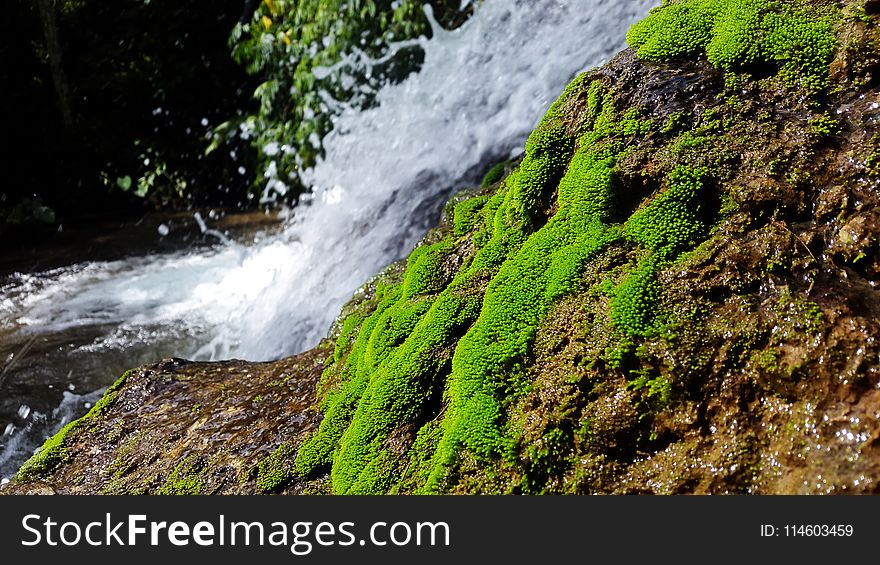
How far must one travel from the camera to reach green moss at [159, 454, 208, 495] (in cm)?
295

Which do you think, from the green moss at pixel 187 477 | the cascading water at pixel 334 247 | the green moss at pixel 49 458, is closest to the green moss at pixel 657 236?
the green moss at pixel 187 477

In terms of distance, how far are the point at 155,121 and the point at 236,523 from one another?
483 inches

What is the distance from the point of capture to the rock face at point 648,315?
6.61 feet

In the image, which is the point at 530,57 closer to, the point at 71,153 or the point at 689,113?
the point at 689,113

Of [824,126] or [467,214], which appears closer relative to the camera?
[824,126]

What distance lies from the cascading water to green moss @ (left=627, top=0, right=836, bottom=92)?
2611mm

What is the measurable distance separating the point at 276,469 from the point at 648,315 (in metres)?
1.61

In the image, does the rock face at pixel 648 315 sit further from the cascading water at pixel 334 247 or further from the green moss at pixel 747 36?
the cascading water at pixel 334 247

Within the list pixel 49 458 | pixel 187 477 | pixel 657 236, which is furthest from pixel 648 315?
pixel 49 458

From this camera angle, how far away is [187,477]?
3027mm

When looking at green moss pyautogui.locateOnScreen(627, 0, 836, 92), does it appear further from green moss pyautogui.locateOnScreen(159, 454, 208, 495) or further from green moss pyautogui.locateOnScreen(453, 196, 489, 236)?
green moss pyautogui.locateOnScreen(159, 454, 208, 495)

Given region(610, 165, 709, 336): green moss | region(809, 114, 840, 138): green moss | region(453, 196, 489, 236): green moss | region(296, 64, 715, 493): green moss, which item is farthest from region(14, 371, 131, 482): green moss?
region(809, 114, 840, 138): green moss

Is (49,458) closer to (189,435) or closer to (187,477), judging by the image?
(189,435)

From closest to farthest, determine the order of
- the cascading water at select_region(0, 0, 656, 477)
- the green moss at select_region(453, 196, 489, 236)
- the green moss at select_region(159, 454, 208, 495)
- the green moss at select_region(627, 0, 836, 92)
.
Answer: the green moss at select_region(627, 0, 836, 92) < the green moss at select_region(159, 454, 208, 495) < the green moss at select_region(453, 196, 489, 236) < the cascading water at select_region(0, 0, 656, 477)
